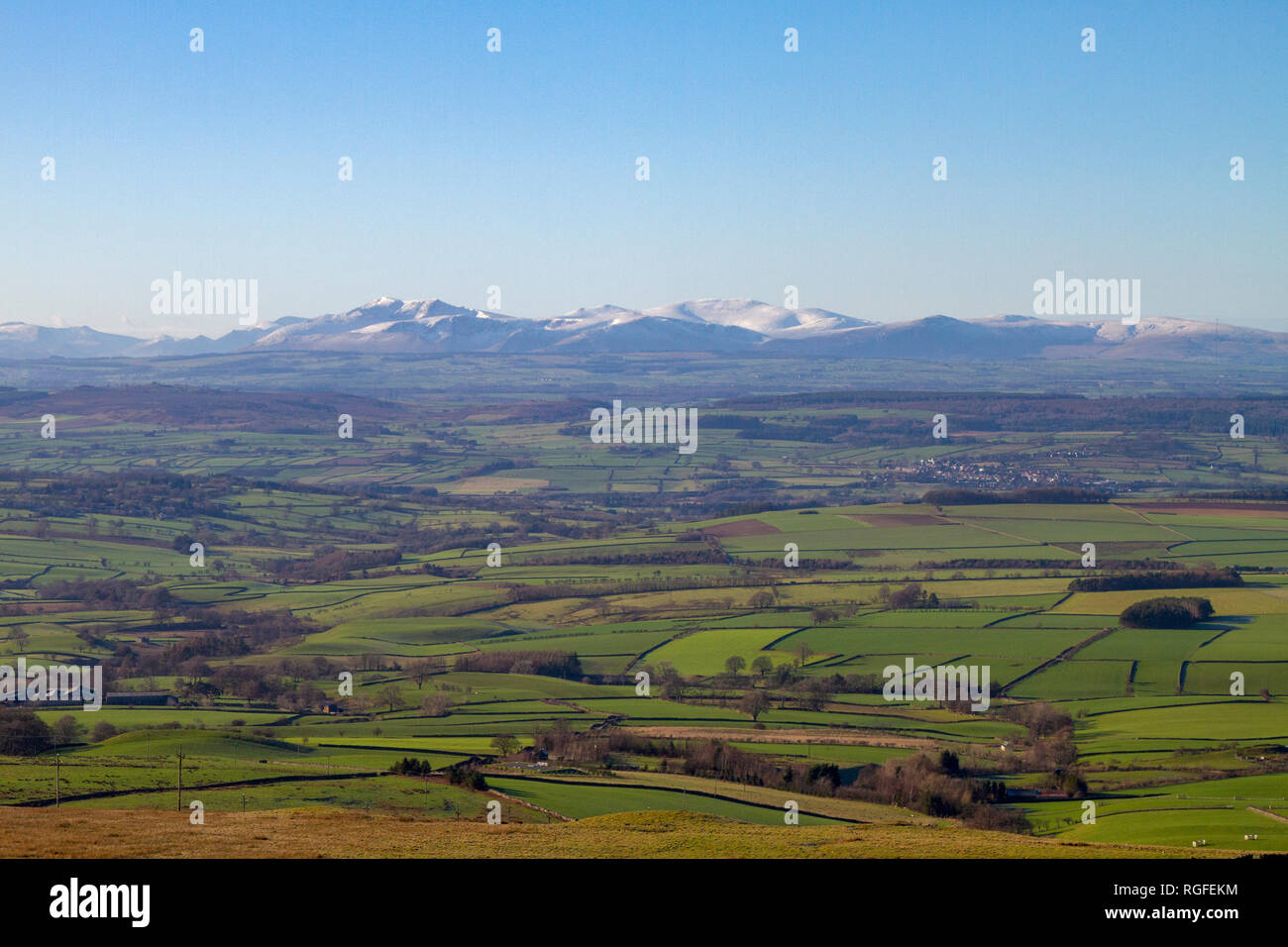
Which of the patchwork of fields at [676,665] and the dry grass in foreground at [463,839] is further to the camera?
the patchwork of fields at [676,665]

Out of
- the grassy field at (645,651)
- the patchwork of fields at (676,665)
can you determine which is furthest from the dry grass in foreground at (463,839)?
the patchwork of fields at (676,665)

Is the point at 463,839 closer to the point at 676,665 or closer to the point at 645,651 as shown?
the point at 676,665

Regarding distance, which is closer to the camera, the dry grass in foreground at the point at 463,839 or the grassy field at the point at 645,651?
the dry grass in foreground at the point at 463,839

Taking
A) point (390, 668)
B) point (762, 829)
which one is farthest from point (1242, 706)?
point (390, 668)

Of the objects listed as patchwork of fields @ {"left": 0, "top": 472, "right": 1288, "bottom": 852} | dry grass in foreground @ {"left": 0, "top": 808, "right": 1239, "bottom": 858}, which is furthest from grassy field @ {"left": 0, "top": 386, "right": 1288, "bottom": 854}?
dry grass in foreground @ {"left": 0, "top": 808, "right": 1239, "bottom": 858}

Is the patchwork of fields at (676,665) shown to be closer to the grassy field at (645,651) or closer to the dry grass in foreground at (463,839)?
the grassy field at (645,651)

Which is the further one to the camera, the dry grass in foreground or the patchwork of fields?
the patchwork of fields

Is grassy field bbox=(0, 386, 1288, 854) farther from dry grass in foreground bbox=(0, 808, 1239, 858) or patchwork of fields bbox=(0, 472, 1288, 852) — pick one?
dry grass in foreground bbox=(0, 808, 1239, 858)

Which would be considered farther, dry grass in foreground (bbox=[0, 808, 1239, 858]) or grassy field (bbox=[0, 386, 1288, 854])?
grassy field (bbox=[0, 386, 1288, 854])
